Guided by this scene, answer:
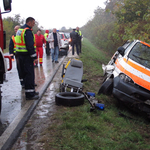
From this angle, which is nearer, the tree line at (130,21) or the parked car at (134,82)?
the parked car at (134,82)

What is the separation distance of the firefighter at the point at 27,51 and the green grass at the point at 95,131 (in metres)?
1.13

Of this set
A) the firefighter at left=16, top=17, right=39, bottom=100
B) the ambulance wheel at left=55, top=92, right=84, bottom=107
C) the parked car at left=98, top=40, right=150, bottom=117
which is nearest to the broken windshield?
the parked car at left=98, top=40, right=150, bottom=117

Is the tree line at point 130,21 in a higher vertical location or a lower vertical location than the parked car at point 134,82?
higher

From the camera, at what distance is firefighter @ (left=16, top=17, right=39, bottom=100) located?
585 centimetres

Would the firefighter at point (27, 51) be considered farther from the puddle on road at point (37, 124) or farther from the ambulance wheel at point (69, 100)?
the ambulance wheel at point (69, 100)

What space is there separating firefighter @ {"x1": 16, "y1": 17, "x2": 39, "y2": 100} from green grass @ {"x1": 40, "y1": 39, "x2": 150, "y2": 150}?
113cm

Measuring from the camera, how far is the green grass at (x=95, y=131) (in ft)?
12.6

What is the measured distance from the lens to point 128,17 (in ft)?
47.7

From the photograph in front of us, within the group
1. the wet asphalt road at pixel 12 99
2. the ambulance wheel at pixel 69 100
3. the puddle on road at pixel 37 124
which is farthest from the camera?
the ambulance wheel at pixel 69 100

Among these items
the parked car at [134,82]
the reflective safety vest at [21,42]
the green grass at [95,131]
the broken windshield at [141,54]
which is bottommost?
the green grass at [95,131]

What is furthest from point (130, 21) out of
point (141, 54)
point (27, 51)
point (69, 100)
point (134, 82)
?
point (69, 100)

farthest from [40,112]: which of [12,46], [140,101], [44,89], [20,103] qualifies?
[12,46]

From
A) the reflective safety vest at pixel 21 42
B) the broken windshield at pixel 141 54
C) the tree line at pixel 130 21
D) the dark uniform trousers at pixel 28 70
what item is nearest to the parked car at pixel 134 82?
the broken windshield at pixel 141 54

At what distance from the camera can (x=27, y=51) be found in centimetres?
596
